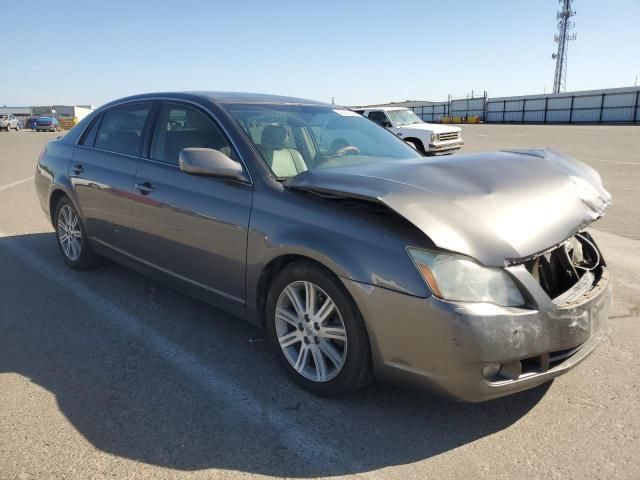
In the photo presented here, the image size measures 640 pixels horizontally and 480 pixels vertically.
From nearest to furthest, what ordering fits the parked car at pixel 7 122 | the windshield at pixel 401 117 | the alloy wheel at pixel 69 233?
the alloy wheel at pixel 69 233
the windshield at pixel 401 117
the parked car at pixel 7 122

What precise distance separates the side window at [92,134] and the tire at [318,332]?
288 cm

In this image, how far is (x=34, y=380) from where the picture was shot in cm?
318

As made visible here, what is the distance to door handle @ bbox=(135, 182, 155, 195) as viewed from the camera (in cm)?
392

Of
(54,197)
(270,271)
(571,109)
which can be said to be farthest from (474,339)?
(571,109)

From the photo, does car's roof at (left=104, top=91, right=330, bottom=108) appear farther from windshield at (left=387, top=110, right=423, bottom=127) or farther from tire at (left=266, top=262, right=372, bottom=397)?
windshield at (left=387, top=110, right=423, bottom=127)

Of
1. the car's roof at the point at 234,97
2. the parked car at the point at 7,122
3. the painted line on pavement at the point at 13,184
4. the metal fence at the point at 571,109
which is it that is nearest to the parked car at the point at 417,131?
the painted line on pavement at the point at 13,184

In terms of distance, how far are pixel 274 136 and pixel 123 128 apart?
1.73 m

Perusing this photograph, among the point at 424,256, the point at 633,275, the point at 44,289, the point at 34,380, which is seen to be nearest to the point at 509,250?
the point at 424,256

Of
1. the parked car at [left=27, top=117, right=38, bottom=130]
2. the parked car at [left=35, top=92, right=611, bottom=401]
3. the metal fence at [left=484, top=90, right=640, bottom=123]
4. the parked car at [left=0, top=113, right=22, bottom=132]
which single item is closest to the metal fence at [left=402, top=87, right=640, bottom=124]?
the metal fence at [left=484, top=90, right=640, bottom=123]

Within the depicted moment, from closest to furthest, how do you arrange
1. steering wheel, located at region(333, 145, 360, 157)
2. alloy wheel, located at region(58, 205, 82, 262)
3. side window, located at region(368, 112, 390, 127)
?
steering wheel, located at region(333, 145, 360, 157), alloy wheel, located at region(58, 205, 82, 262), side window, located at region(368, 112, 390, 127)

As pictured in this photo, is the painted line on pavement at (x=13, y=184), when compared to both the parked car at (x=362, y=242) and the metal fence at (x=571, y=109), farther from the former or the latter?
the metal fence at (x=571, y=109)

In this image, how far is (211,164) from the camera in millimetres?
3197

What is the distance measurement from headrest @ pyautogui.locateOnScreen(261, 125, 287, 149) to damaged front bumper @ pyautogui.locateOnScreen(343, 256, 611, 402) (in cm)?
129

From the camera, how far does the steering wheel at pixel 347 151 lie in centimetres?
381
